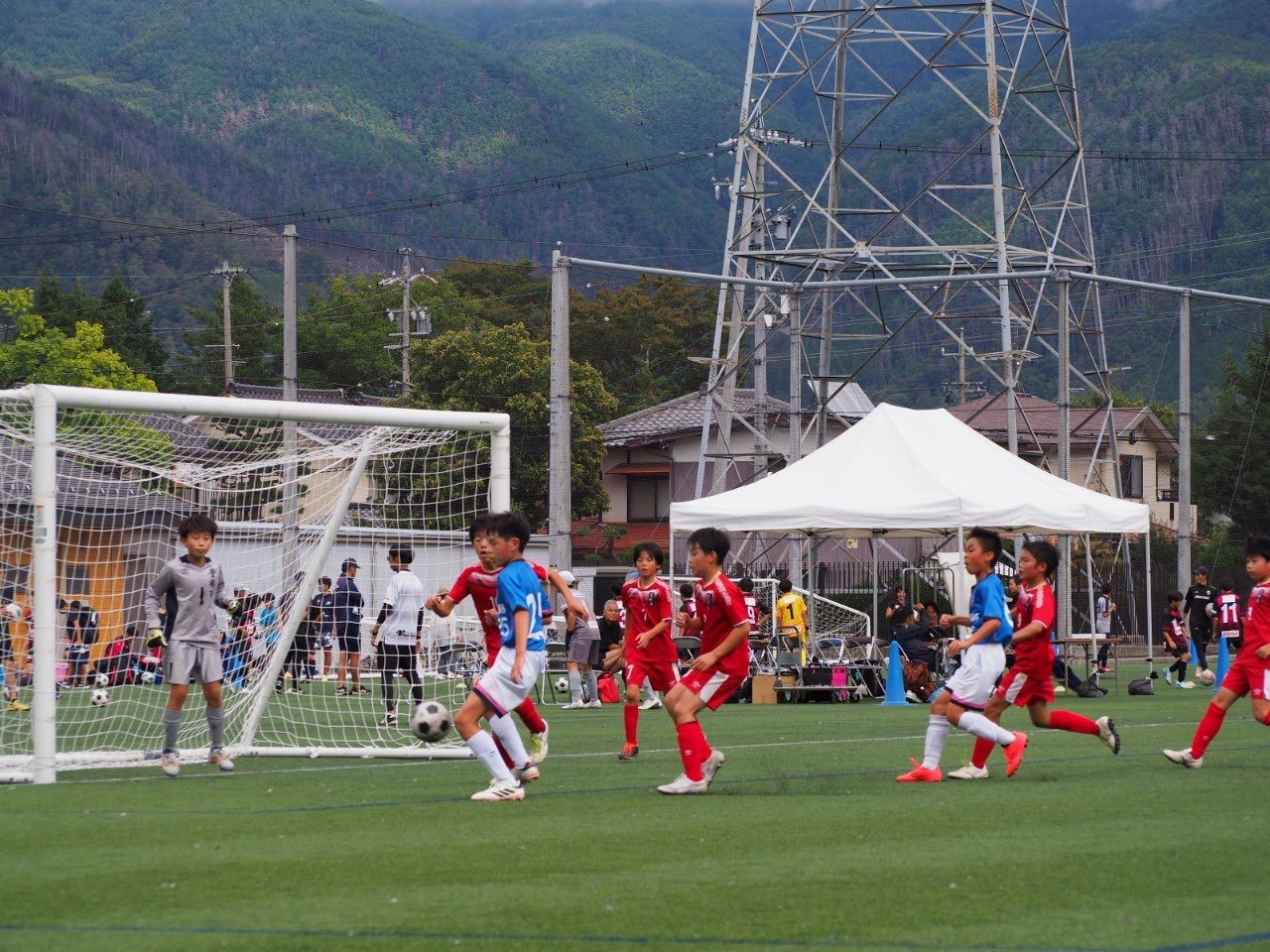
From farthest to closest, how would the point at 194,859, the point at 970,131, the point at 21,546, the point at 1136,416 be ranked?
1. the point at 970,131
2. the point at 1136,416
3. the point at 21,546
4. the point at 194,859

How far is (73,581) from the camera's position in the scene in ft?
71.4

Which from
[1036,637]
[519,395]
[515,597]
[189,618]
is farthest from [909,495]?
[519,395]

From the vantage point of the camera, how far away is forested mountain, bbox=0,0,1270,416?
104250 mm

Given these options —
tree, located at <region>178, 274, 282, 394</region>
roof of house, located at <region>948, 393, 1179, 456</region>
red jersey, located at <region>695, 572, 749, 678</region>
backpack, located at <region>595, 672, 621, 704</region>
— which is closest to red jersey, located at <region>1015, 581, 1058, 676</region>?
red jersey, located at <region>695, 572, 749, 678</region>

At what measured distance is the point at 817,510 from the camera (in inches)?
914

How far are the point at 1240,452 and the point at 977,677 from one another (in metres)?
55.4

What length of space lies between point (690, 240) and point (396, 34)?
4944cm

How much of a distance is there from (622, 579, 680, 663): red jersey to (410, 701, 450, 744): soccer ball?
333 centimetres

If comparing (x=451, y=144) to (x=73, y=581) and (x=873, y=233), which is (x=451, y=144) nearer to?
(x=873, y=233)

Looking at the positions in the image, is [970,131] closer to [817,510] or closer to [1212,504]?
[1212,504]

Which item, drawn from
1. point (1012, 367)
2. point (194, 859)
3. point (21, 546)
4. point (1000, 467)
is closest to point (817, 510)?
point (1000, 467)

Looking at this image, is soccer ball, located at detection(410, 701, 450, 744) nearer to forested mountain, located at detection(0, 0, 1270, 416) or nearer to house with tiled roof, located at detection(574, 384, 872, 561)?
house with tiled roof, located at detection(574, 384, 872, 561)

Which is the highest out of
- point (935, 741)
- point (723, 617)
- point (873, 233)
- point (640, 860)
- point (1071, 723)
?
point (873, 233)

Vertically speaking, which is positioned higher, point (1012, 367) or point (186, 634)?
point (1012, 367)
